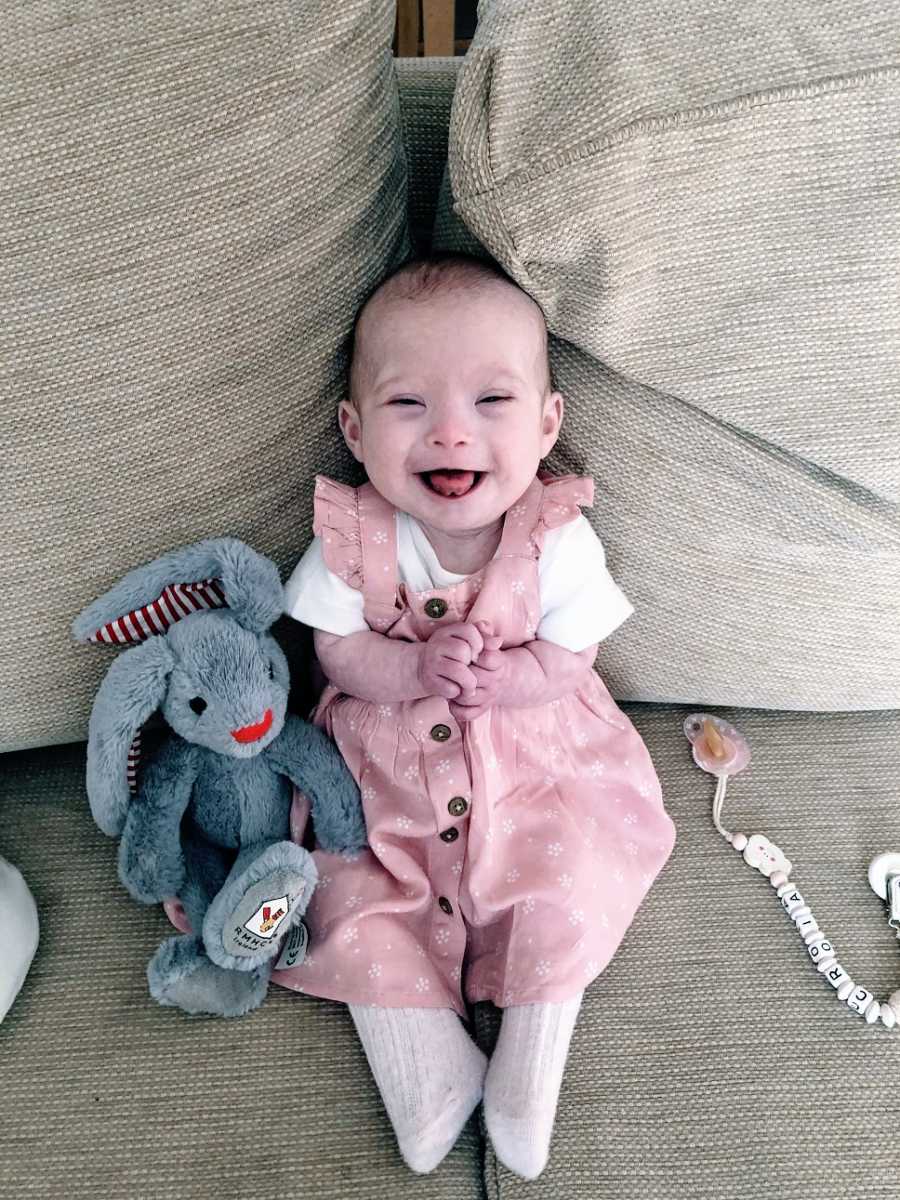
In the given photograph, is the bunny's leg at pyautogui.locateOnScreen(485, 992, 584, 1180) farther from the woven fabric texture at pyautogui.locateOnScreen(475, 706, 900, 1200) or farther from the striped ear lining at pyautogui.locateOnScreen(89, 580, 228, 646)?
the striped ear lining at pyautogui.locateOnScreen(89, 580, 228, 646)

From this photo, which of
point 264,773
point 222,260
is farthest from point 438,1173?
point 222,260

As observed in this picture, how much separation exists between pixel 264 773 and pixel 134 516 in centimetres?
26

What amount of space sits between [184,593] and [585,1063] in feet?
1.75

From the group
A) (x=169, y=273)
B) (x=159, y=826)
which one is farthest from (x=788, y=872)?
(x=169, y=273)

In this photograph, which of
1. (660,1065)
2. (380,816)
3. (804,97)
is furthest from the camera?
(380,816)

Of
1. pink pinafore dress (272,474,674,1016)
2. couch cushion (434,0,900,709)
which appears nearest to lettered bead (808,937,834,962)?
pink pinafore dress (272,474,674,1016)

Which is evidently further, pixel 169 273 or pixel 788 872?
pixel 788 872

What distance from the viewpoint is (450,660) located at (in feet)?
2.77

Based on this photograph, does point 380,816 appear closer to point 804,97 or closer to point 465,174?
point 465,174

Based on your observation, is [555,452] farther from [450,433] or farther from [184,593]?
[184,593]

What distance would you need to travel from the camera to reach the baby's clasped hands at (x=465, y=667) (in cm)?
84

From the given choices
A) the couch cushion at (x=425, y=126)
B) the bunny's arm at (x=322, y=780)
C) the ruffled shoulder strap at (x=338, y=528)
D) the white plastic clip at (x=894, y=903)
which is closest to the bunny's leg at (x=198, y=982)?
the bunny's arm at (x=322, y=780)

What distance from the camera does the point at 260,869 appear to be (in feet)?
2.71

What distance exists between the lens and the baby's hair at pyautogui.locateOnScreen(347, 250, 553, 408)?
83cm
